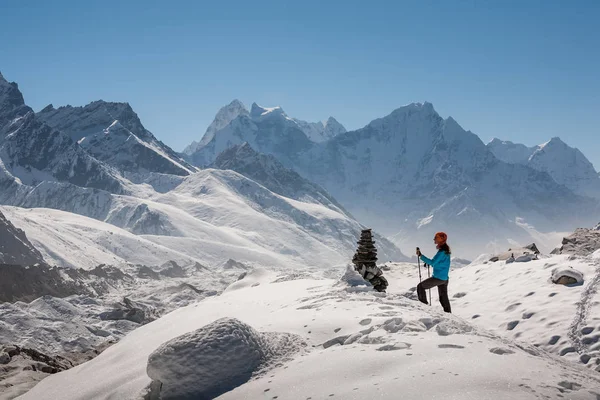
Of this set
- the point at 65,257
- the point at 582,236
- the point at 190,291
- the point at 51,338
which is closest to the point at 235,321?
the point at 582,236

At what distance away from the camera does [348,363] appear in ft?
25.3

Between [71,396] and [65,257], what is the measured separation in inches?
4231

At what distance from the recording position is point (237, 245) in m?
184

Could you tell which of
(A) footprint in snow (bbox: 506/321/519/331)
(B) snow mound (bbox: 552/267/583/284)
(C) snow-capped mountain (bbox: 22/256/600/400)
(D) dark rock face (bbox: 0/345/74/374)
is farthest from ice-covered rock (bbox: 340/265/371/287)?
(D) dark rock face (bbox: 0/345/74/374)

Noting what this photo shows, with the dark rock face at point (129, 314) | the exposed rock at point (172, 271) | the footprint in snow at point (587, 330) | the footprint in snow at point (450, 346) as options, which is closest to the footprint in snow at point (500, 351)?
the footprint in snow at point (450, 346)

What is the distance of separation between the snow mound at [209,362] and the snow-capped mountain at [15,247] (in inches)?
3787

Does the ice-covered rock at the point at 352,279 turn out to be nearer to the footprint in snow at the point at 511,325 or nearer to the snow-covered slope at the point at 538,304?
the snow-covered slope at the point at 538,304

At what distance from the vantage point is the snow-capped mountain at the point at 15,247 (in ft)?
309

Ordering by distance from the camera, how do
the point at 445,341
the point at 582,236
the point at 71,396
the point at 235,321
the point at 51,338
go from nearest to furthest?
Answer: the point at 445,341
the point at 235,321
the point at 71,396
the point at 582,236
the point at 51,338

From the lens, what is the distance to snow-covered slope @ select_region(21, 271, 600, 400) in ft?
21.7

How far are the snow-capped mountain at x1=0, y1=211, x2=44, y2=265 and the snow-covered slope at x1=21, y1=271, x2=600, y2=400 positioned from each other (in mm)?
92991

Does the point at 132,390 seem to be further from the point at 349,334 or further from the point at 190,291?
the point at 190,291

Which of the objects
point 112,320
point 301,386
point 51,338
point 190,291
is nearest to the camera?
point 301,386

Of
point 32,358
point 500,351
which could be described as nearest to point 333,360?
point 500,351
